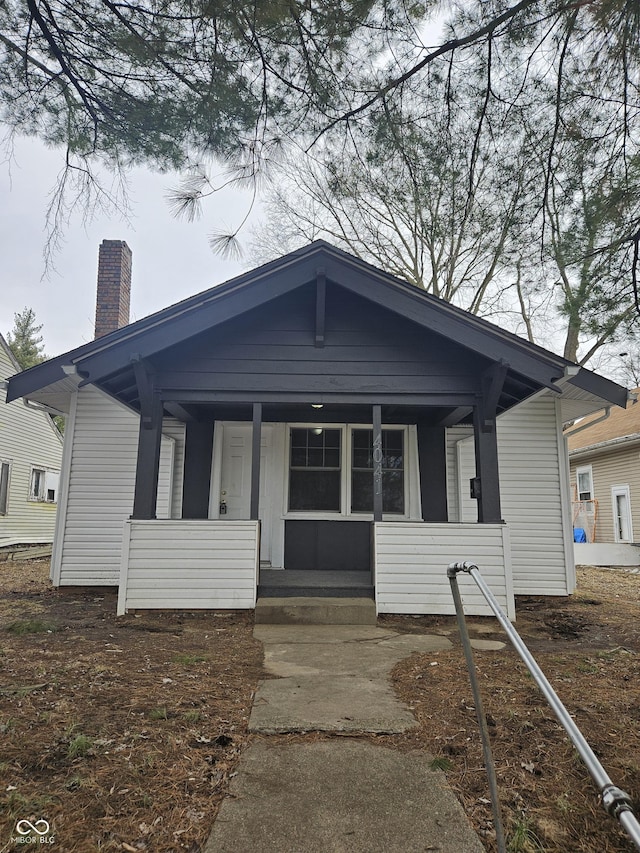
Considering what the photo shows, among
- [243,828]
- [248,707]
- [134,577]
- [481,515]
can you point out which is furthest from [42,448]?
[243,828]

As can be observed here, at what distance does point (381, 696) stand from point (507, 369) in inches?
145

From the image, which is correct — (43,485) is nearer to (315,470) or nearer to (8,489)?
(8,489)

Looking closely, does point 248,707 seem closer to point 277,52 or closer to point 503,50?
point 277,52

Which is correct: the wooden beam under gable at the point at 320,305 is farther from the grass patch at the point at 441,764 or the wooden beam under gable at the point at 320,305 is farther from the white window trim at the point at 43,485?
the white window trim at the point at 43,485

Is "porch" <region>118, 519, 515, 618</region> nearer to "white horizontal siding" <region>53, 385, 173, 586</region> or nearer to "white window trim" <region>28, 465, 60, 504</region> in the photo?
"white horizontal siding" <region>53, 385, 173, 586</region>

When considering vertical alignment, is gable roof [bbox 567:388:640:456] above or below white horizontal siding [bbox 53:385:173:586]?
above

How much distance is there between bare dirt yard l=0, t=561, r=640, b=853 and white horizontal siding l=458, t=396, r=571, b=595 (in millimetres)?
2424

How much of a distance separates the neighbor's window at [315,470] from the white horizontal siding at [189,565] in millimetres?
1955

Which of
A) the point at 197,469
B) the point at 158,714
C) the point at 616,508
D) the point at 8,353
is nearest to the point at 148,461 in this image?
the point at 197,469

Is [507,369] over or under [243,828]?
over

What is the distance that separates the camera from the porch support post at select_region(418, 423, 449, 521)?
303 inches

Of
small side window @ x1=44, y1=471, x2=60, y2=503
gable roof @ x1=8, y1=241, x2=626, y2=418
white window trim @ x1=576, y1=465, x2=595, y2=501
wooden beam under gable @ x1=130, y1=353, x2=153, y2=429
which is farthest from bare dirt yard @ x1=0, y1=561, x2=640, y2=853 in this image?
small side window @ x1=44, y1=471, x2=60, y2=503

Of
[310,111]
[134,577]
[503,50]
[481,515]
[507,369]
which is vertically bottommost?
[134,577]

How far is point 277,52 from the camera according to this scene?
13.0ft
